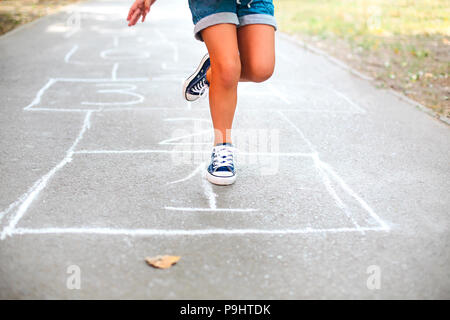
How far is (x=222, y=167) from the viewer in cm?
289

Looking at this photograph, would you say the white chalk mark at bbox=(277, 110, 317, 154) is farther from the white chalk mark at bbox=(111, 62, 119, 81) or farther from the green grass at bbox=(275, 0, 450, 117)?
the white chalk mark at bbox=(111, 62, 119, 81)

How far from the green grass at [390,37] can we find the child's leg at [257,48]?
2.73 metres

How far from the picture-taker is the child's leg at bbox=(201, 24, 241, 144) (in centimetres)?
266

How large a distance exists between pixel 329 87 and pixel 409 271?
3.78 meters

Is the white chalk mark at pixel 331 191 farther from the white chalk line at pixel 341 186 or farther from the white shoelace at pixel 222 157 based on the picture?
the white shoelace at pixel 222 157

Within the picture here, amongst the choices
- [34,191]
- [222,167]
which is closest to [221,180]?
[222,167]

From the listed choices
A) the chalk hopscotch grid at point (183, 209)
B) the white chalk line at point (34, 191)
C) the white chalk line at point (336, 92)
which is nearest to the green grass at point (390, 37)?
the white chalk line at point (336, 92)

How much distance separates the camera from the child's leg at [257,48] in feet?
9.14

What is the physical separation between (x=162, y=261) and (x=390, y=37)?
7956mm

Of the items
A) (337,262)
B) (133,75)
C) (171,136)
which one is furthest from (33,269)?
(133,75)

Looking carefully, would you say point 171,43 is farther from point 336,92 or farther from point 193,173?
point 193,173

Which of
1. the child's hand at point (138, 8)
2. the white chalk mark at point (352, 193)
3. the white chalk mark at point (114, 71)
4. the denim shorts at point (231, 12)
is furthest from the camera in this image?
the white chalk mark at point (114, 71)

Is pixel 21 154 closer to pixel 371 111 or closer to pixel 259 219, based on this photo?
pixel 259 219

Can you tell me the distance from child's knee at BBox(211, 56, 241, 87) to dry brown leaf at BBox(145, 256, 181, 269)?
3.80 ft
